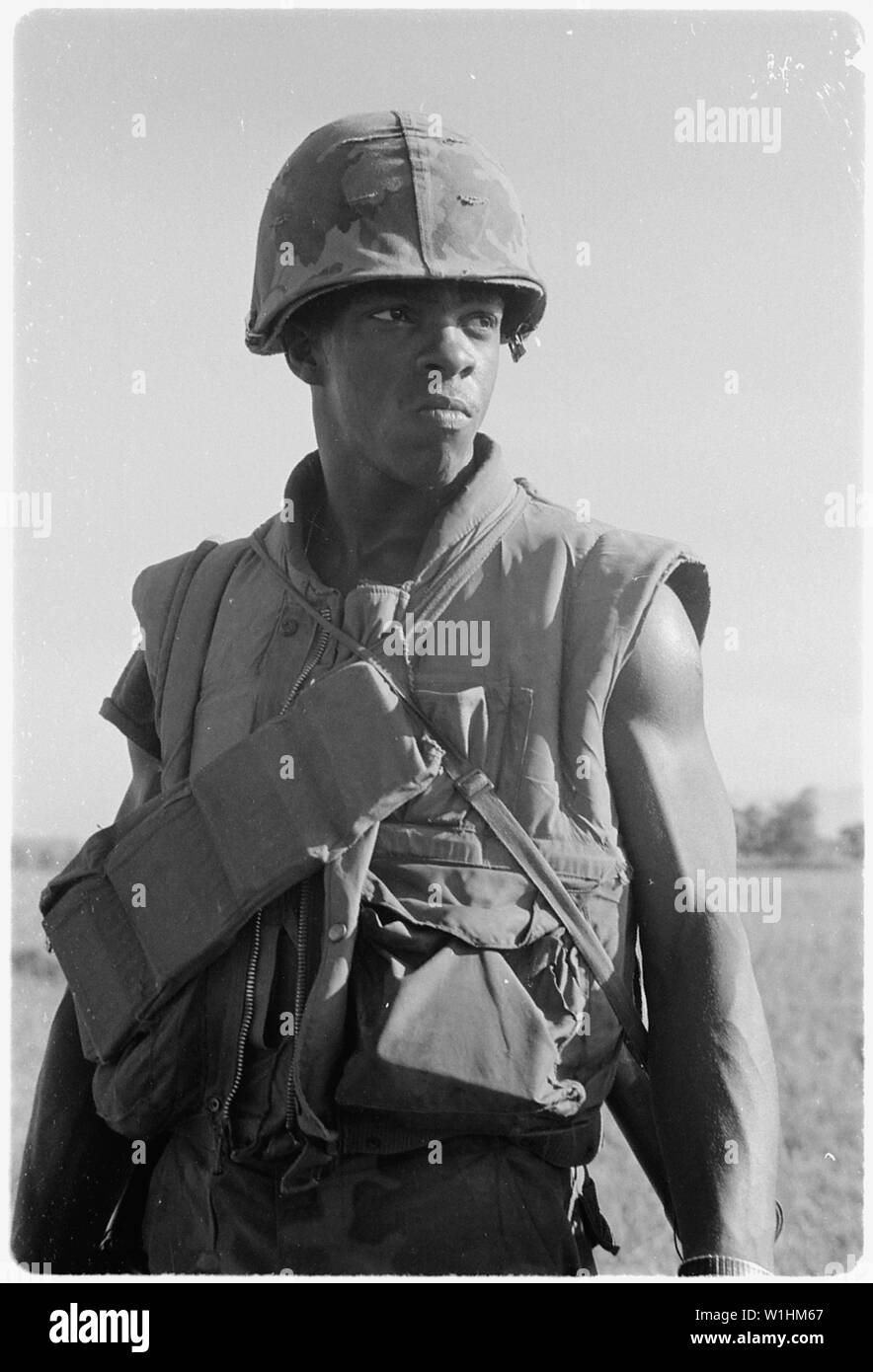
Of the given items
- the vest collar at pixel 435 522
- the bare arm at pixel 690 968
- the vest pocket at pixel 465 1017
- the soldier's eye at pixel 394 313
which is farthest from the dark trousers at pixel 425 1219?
the soldier's eye at pixel 394 313

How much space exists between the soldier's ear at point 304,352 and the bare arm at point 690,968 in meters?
0.90

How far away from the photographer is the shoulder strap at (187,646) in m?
4.92

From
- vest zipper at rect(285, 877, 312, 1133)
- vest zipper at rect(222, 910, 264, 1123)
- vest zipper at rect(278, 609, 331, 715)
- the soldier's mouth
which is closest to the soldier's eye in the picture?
the soldier's mouth

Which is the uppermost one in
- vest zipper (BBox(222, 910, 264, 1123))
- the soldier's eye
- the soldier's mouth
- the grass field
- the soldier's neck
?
the soldier's eye

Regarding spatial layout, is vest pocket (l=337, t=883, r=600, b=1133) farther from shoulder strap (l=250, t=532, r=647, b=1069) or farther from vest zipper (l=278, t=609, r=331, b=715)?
vest zipper (l=278, t=609, r=331, b=715)

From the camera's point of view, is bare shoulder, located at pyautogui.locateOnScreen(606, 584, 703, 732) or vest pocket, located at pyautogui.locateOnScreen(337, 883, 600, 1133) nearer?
vest pocket, located at pyautogui.locateOnScreen(337, 883, 600, 1133)

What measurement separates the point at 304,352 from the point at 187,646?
2.26ft

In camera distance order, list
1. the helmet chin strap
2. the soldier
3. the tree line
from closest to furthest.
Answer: the soldier
the helmet chin strap
the tree line

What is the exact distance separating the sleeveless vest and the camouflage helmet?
0.46 meters

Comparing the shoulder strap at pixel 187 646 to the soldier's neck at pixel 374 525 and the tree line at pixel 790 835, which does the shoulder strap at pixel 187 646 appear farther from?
the tree line at pixel 790 835

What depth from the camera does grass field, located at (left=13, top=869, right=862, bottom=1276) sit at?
7770mm

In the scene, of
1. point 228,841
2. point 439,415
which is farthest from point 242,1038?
point 439,415
